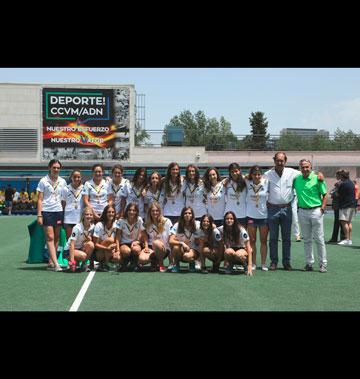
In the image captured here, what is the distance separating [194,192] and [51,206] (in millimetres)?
2365

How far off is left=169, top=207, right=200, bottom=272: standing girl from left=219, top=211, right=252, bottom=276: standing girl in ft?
1.56

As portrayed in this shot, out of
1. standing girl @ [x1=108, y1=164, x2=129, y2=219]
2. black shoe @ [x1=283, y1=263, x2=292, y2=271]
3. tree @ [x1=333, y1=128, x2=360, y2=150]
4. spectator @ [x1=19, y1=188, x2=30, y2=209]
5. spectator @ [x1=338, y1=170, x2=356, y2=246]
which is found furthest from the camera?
tree @ [x1=333, y1=128, x2=360, y2=150]

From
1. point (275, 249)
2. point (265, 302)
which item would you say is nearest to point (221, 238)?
point (275, 249)

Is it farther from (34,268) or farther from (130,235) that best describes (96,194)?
(34,268)

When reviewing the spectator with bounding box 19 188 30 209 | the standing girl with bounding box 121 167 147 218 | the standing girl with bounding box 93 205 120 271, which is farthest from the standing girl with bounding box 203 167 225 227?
the spectator with bounding box 19 188 30 209

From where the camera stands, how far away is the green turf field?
755 cm

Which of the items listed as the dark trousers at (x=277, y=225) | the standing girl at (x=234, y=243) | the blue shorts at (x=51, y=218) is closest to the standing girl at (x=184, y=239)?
the standing girl at (x=234, y=243)

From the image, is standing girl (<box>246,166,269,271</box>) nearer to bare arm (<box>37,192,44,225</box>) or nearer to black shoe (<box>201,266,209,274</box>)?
black shoe (<box>201,266,209,274</box>)

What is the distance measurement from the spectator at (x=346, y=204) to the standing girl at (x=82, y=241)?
7.62 m

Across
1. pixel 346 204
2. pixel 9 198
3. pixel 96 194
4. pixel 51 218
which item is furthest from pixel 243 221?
pixel 9 198

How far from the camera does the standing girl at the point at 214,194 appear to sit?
10.8 m
